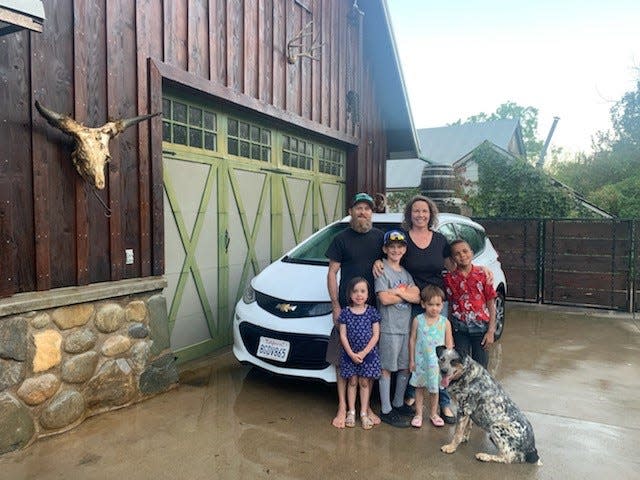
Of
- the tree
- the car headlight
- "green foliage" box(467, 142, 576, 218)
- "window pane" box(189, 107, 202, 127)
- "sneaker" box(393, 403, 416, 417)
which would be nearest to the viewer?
"sneaker" box(393, 403, 416, 417)

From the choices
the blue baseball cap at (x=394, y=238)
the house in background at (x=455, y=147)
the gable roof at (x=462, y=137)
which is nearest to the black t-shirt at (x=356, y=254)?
the blue baseball cap at (x=394, y=238)

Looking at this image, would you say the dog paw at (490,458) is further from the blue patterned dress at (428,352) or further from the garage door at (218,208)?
the garage door at (218,208)

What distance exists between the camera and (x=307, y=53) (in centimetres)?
716

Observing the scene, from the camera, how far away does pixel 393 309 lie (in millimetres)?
4016

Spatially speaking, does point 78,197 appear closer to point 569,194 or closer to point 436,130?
point 569,194

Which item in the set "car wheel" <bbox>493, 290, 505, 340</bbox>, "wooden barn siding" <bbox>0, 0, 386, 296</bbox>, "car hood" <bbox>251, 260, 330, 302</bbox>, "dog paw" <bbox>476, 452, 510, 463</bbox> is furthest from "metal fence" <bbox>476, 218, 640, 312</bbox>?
"dog paw" <bbox>476, 452, 510, 463</bbox>

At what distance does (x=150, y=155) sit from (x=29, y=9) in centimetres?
189

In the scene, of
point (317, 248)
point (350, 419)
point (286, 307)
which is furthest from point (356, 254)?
point (317, 248)

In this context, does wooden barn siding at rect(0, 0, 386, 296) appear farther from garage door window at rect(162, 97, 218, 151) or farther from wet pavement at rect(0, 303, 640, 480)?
wet pavement at rect(0, 303, 640, 480)

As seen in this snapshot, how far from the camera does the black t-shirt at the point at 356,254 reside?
4102mm

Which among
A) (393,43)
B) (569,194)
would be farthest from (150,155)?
(569,194)

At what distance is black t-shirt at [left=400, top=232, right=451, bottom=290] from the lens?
13.3 ft

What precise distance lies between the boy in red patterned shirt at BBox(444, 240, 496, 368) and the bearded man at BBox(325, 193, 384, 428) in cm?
61

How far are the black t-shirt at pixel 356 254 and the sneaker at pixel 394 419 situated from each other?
0.87 meters
